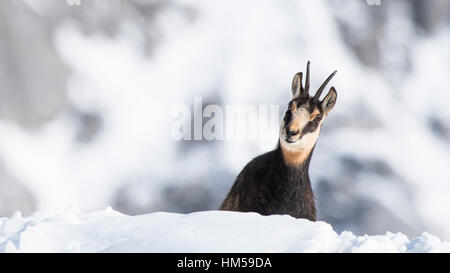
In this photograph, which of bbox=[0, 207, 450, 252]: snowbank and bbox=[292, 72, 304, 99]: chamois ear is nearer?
bbox=[0, 207, 450, 252]: snowbank

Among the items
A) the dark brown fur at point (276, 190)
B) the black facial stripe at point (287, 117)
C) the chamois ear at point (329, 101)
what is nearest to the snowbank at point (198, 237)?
the dark brown fur at point (276, 190)

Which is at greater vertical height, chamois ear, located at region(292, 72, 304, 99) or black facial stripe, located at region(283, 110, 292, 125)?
chamois ear, located at region(292, 72, 304, 99)

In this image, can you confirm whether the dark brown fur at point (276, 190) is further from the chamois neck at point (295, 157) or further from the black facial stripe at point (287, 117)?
the black facial stripe at point (287, 117)

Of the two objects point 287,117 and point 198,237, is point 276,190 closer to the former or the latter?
point 287,117

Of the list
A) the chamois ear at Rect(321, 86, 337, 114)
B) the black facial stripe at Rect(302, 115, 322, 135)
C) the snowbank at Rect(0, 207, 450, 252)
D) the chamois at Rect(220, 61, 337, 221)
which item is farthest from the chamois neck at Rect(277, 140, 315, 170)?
the snowbank at Rect(0, 207, 450, 252)

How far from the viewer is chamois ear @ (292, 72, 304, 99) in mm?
3982

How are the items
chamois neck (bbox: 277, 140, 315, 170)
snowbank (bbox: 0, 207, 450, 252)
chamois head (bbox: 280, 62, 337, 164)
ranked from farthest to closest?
1. chamois neck (bbox: 277, 140, 315, 170)
2. chamois head (bbox: 280, 62, 337, 164)
3. snowbank (bbox: 0, 207, 450, 252)

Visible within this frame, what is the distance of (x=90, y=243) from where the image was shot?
301 cm

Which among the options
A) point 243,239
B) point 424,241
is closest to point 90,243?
point 243,239

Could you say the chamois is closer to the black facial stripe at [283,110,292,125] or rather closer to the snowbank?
the black facial stripe at [283,110,292,125]

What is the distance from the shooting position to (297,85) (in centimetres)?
401
